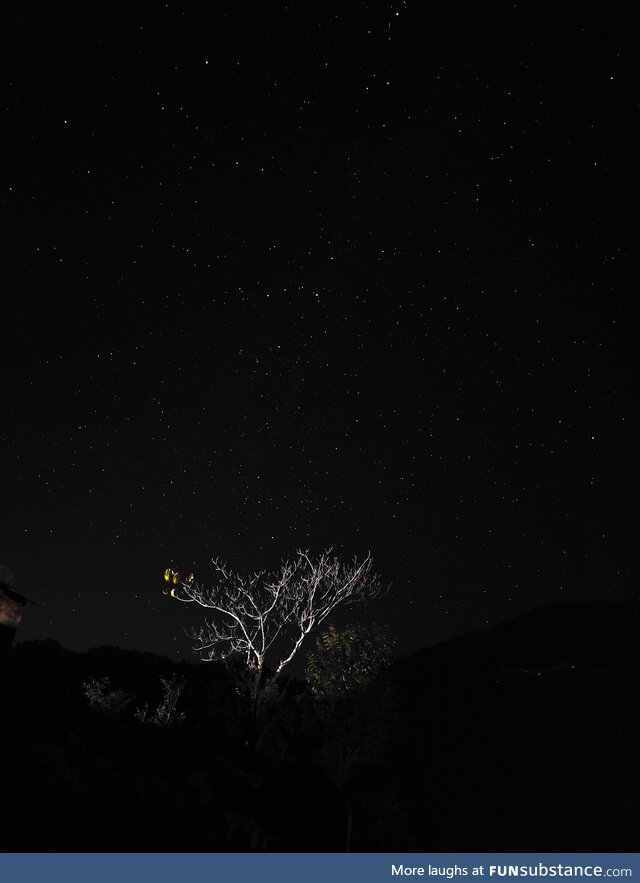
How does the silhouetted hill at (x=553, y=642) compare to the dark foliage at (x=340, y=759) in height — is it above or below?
above

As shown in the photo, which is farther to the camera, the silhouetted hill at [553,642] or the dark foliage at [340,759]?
the silhouetted hill at [553,642]

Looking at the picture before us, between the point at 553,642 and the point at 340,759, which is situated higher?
the point at 553,642

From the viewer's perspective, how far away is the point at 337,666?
2161cm

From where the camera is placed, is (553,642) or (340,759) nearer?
(340,759)

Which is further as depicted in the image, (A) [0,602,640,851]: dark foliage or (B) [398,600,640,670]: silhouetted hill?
(B) [398,600,640,670]: silhouetted hill

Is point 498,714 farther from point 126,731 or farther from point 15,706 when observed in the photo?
point 15,706

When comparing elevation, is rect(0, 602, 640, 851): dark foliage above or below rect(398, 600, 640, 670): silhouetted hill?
below
